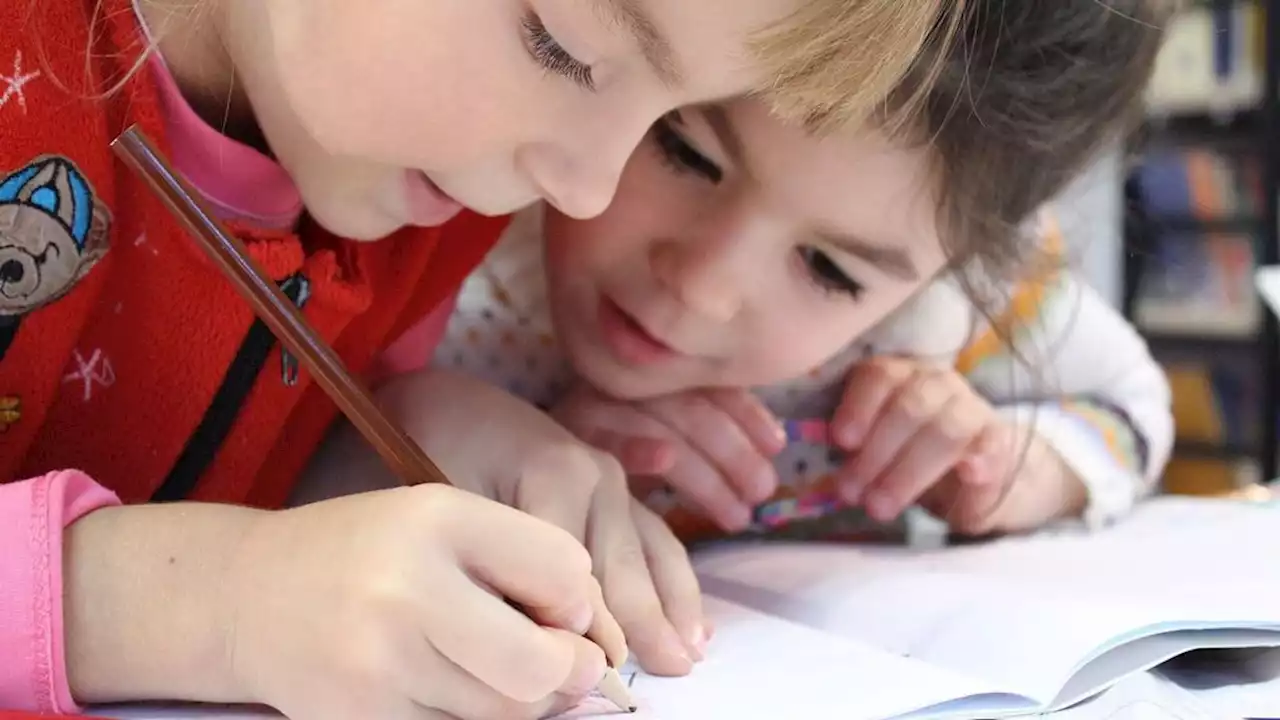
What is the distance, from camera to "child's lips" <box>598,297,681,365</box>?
0.59 meters

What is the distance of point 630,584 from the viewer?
44 centimetres

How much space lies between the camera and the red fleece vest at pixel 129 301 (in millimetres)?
431

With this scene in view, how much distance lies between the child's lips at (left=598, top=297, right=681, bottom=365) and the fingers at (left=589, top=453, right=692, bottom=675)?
0.11 meters

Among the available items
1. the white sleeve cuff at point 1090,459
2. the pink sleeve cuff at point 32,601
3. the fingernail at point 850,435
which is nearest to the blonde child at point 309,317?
the pink sleeve cuff at point 32,601

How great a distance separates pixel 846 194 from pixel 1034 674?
0.71ft

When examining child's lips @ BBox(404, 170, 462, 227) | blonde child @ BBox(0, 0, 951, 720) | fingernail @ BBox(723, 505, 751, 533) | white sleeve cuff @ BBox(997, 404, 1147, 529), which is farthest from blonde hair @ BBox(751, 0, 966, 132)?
white sleeve cuff @ BBox(997, 404, 1147, 529)

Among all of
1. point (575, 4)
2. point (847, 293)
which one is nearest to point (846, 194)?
point (847, 293)

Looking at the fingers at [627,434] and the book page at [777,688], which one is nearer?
the book page at [777,688]

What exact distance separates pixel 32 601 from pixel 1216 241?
1.78 m

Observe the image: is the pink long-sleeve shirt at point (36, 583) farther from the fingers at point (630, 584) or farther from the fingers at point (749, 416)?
the fingers at point (749, 416)

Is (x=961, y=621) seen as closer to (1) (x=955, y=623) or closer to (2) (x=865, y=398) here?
(1) (x=955, y=623)

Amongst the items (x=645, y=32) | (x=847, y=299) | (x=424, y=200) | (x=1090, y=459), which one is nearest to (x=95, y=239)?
(x=424, y=200)

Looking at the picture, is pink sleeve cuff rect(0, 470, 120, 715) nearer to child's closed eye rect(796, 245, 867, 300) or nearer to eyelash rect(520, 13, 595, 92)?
eyelash rect(520, 13, 595, 92)

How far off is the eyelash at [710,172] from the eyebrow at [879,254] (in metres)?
0.01
